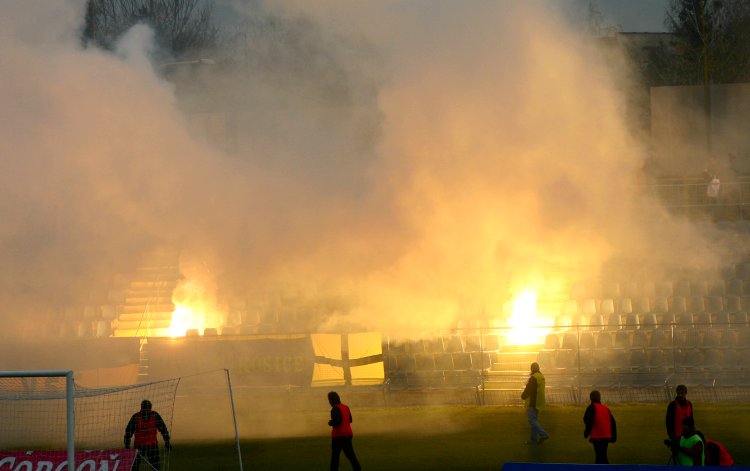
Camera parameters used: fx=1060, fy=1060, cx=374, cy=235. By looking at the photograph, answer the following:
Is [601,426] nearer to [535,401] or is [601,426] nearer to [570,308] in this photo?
[535,401]

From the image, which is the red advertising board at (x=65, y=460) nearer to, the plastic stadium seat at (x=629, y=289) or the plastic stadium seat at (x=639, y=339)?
the plastic stadium seat at (x=639, y=339)

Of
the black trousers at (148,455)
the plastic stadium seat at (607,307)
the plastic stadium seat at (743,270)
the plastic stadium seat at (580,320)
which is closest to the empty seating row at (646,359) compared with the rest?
the plastic stadium seat at (580,320)

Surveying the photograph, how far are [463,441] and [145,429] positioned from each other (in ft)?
16.1

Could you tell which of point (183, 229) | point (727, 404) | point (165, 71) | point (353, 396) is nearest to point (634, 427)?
point (727, 404)

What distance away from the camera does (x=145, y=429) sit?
40.6 ft

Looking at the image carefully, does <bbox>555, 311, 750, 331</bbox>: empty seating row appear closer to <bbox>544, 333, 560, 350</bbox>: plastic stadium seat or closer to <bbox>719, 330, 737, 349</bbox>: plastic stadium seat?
<bbox>544, 333, 560, 350</bbox>: plastic stadium seat

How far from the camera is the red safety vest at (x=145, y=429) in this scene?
12.3 metres

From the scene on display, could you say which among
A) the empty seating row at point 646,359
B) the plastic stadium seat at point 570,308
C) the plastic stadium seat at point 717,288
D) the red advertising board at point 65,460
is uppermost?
the plastic stadium seat at point 717,288

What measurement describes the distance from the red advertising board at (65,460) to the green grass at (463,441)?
2958 mm

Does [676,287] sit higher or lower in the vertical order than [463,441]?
higher

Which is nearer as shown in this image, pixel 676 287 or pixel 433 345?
pixel 433 345

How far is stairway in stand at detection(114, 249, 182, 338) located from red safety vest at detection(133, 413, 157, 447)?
32.8 feet

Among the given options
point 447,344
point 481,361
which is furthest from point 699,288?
point 447,344

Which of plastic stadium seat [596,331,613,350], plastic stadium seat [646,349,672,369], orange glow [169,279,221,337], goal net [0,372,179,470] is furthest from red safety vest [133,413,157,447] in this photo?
orange glow [169,279,221,337]
